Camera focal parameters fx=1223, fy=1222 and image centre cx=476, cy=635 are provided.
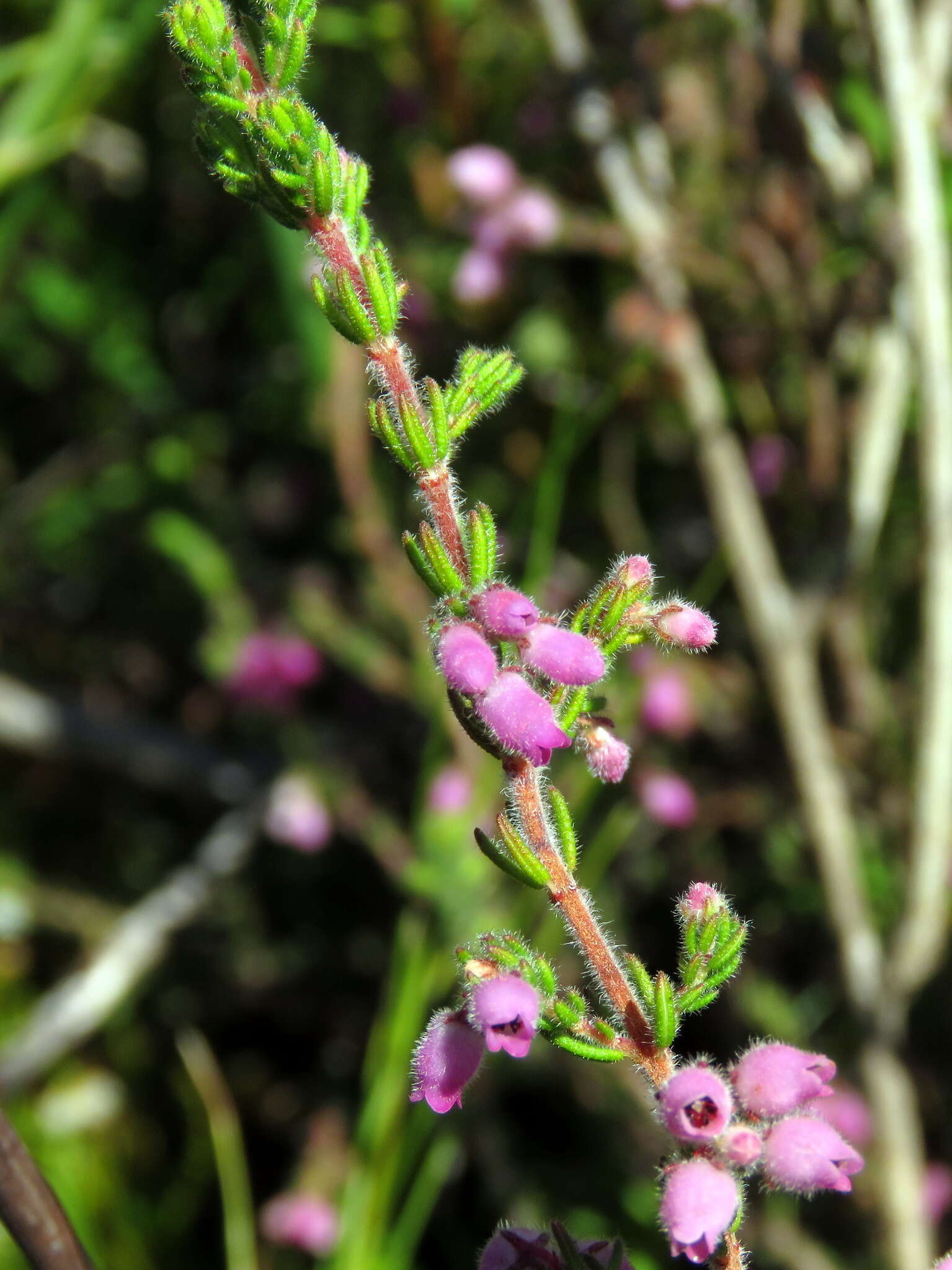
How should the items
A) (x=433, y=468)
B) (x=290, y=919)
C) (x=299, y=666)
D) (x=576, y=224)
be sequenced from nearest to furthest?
(x=433, y=468) < (x=576, y=224) < (x=299, y=666) < (x=290, y=919)

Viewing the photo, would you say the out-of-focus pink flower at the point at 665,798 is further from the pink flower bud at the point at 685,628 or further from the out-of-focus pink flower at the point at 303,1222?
the pink flower bud at the point at 685,628

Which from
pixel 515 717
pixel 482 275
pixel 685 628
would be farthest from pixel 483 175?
pixel 515 717

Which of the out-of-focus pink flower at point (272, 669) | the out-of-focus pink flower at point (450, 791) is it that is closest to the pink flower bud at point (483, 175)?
the out-of-focus pink flower at point (272, 669)

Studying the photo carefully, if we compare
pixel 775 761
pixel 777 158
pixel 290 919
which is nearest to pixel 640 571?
pixel 775 761

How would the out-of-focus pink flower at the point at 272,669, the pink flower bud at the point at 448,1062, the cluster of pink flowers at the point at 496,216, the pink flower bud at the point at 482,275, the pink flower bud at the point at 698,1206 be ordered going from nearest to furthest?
the pink flower bud at the point at 698,1206 < the pink flower bud at the point at 448,1062 < the cluster of pink flowers at the point at 496,216 < the pink flower bud at the point at 482,275 < the out-of-focus pink flower at the point at 272,669

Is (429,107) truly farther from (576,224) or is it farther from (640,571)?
(640,571)

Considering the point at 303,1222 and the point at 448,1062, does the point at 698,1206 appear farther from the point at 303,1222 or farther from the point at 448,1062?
the point at 303,1222
